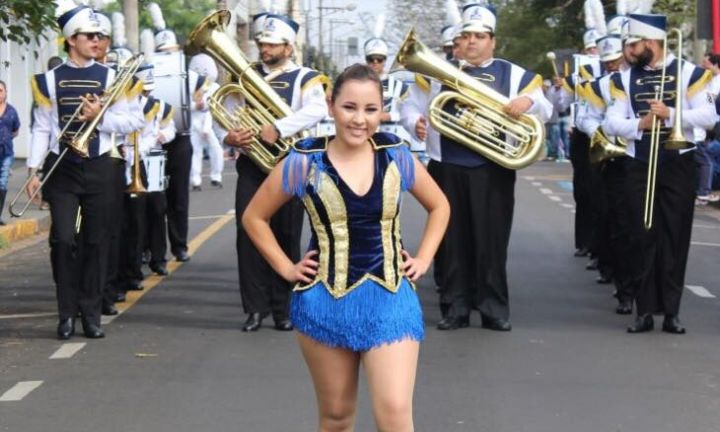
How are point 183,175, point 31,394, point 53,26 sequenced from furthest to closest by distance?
point 183,175, point 53,26, point 31,394

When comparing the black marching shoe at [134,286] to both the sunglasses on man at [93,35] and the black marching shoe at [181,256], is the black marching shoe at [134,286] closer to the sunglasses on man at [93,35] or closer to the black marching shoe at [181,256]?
the black marching shoe at [181,256]

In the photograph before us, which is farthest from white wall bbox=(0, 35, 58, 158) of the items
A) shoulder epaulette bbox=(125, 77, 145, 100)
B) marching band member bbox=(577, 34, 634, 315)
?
shoulder epaulette bbox=(125, 77, 145, 100)

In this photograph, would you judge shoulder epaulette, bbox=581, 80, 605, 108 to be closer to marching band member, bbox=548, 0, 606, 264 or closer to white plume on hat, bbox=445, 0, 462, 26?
white plume on hat, bbox=445, 0, 462, 26

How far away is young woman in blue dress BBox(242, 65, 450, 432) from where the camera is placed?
21.3 ft

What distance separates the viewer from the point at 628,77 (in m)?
11.7

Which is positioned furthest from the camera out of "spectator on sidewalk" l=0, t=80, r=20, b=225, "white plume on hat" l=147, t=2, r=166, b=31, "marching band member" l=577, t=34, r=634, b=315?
"spectator on sidewalk" l=0, t=80, r=20, b=225

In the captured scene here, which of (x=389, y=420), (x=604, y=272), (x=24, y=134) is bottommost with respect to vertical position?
(x=24, y=134)

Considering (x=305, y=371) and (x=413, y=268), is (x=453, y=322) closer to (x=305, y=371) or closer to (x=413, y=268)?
(x=305, y=371)

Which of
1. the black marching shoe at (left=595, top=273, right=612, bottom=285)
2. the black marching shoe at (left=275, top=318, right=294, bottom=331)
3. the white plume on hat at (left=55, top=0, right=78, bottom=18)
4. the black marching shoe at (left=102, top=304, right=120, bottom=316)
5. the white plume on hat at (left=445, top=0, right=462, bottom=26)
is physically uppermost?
the white plume on hat at (left=55, top=0, right=78, bottom=18)

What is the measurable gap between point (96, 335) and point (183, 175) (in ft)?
15.4

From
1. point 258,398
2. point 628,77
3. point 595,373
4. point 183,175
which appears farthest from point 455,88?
point 183,175

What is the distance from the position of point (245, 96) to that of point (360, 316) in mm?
5531

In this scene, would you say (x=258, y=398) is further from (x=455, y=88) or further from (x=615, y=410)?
(x=455, y=88)

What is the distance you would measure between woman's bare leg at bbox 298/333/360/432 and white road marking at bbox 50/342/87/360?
14.7 feet
